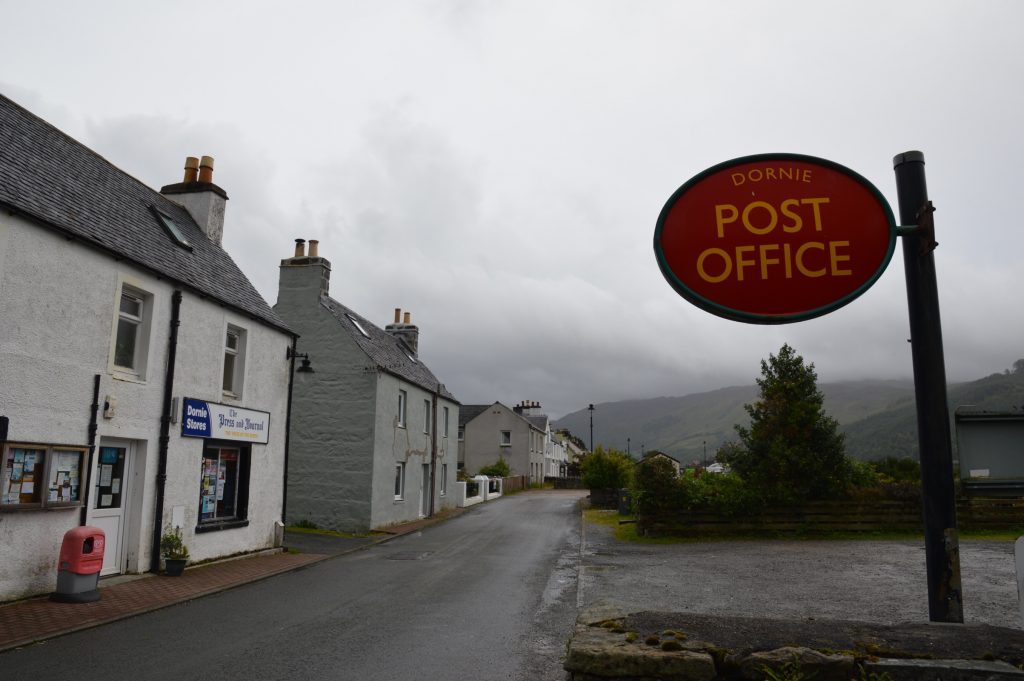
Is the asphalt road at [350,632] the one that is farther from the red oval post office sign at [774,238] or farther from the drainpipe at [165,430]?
the red oval post office sign at [774,238]

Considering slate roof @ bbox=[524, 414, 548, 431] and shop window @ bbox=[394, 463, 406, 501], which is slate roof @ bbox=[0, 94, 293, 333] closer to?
shop window @ bbox=[394, 463, 406, 501]

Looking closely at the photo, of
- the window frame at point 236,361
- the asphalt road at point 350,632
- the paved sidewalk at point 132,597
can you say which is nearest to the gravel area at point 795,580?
the asphalt road at point 350,632

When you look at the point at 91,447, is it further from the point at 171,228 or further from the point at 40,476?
the point at 171,228

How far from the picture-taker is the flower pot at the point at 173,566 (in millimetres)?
12875

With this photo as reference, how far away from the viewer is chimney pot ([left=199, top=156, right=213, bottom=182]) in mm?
18781

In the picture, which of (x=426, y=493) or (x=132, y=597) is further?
(x=426, y=493)

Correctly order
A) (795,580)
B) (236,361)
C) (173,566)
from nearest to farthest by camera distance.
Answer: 1. (795,580)
2. (173,566)
3. (236,361)

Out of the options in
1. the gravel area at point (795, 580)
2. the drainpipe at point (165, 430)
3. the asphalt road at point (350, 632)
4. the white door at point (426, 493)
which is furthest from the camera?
the white door at point (426, 493)

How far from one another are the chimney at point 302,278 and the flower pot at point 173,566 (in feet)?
44.3

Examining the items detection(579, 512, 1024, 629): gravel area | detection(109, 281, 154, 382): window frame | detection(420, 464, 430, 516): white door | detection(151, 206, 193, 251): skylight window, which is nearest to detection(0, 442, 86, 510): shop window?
detection(109, 281, 154, 382): window frame

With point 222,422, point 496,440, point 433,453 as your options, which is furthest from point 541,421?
point 222,422

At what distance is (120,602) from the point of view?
408 inches

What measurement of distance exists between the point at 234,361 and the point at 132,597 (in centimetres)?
664

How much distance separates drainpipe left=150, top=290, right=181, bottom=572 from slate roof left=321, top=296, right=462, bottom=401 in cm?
1116
